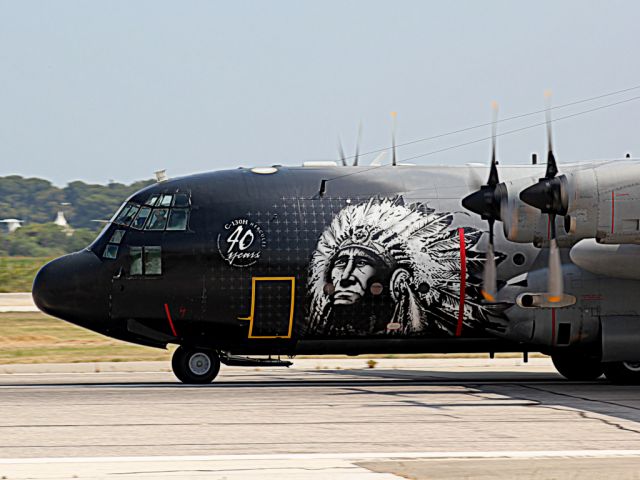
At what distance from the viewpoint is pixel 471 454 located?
13703 millimetres

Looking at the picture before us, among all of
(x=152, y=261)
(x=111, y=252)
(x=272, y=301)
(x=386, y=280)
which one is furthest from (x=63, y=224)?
(x=386, y=280)

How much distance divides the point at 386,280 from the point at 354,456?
8.62 m

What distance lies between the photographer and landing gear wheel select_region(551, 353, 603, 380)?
77.8 feet

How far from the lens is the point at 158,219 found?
2222 cm

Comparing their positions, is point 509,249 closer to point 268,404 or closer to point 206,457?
point 268,404

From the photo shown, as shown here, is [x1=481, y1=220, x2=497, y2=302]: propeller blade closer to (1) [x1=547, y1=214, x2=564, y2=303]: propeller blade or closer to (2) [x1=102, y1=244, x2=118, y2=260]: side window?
(1) [x1=547, y1=214, x2=564, y2=303]: propeller blade

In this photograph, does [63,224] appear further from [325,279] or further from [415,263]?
[415,263]

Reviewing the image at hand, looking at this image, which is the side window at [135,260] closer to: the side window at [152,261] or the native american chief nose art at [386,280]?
the side window at [152,261]

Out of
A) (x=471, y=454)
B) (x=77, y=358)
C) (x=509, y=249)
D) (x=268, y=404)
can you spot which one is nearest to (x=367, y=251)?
(x=509, y=249)

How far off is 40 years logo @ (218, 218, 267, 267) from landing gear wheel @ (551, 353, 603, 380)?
6683 mm

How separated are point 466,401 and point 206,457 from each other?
284 inches

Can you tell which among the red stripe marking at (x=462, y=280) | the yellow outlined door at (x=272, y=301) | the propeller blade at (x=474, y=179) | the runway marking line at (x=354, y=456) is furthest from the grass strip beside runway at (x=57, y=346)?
the runway marking line at (x=354, y=456)

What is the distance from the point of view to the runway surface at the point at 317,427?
12.9 meters

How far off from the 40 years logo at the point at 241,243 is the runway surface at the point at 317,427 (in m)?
2.46
